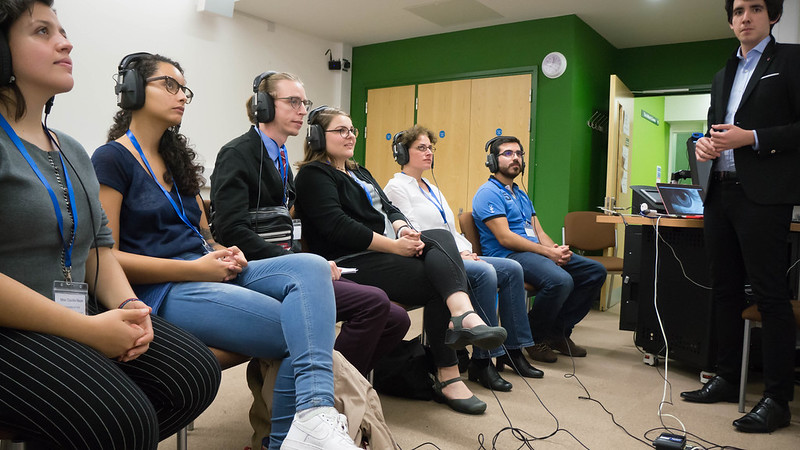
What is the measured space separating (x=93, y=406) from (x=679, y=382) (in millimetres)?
2686

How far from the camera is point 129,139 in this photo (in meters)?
1.63

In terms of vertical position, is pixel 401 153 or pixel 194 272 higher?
pixel 401 153

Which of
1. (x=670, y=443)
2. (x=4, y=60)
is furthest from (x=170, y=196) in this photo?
(x=670, y=443)

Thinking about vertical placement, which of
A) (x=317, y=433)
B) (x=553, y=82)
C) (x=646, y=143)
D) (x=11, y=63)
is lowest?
(x=317, y=433)

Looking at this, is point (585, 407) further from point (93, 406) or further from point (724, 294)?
point (93, 406)

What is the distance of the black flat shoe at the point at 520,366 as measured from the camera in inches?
112

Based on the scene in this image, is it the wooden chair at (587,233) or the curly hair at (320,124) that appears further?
the wooden chair at (587,233)

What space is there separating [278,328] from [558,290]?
6.25 ft

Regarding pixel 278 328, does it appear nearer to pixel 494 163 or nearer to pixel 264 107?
pixel 264 107

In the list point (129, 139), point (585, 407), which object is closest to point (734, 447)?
point (585, 407)

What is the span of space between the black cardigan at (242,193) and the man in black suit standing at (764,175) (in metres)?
1.71

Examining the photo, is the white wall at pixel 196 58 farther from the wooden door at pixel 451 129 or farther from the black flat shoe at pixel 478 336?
the black flat shoe at pixel 478 336

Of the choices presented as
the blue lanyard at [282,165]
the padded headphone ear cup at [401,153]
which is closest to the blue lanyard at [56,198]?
the blue lanyard at [282,165]

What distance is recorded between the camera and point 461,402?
7.44 feet
